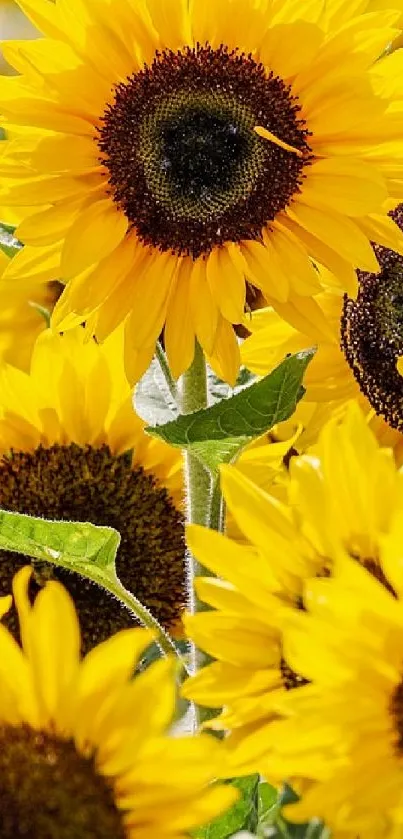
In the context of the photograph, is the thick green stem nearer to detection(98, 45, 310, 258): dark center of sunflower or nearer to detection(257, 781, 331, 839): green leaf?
detection(98, 45, 310, 258): dark center of sunflower

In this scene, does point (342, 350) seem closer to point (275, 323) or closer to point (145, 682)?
point (275, 323)

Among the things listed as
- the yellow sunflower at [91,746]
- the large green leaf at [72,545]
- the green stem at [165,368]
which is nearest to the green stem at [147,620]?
the large green leaf at [72,545]

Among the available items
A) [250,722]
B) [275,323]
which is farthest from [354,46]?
[250,722]

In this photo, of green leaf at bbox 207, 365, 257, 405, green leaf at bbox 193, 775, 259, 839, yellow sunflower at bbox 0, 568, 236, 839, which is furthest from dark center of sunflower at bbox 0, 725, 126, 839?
green leaf at bbox 207, 365, 257, 405

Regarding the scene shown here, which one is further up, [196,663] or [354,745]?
[354,745]

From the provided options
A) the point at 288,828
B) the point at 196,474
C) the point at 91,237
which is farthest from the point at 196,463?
the point at 288,828
